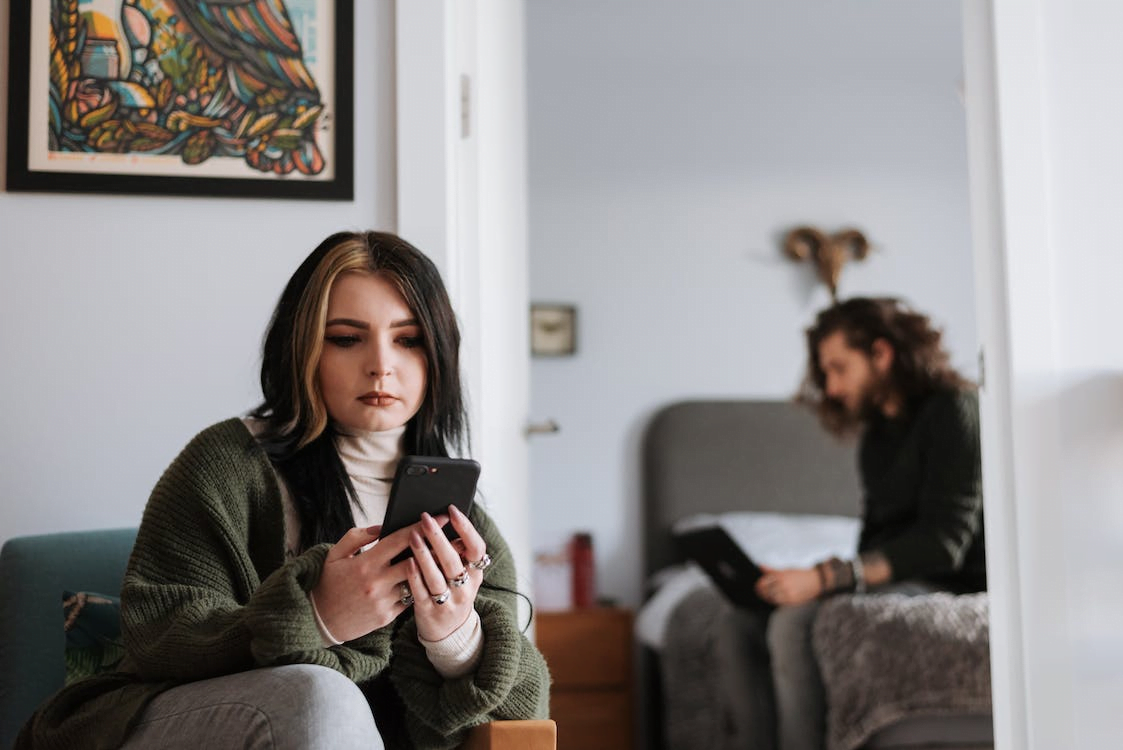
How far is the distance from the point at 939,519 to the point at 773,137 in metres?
2.04

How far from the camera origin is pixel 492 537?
146cm

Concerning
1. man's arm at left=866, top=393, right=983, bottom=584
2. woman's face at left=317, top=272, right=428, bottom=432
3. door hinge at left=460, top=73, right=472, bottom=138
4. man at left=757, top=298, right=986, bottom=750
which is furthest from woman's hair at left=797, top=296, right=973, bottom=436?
woman's face at left=317, top=272, right=428, bottom=432

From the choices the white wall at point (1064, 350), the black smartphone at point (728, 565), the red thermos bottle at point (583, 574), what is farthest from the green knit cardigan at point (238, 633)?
the red thermos bottle at point (583, 574)

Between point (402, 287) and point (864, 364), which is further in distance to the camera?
point (864, 364)

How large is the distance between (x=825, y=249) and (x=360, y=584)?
323 centimetres

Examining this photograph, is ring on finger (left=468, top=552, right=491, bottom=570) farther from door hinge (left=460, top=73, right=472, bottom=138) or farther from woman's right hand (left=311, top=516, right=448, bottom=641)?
door hinge (left=460, top=73, right=472, bottom=138)

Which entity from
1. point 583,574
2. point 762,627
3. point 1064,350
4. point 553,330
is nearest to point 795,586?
point 762,627

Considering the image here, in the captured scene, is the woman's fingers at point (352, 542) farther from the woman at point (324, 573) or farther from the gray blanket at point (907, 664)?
the gray blanket at point (907, 664)

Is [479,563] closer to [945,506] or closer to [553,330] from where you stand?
[945,506]

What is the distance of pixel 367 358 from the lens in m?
1.37

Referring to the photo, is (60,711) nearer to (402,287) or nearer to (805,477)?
(402,287)

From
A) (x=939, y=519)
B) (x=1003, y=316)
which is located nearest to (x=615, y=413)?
(x=939, y=519)

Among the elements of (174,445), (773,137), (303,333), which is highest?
(773,137)

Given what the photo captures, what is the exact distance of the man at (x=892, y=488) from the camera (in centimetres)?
246
